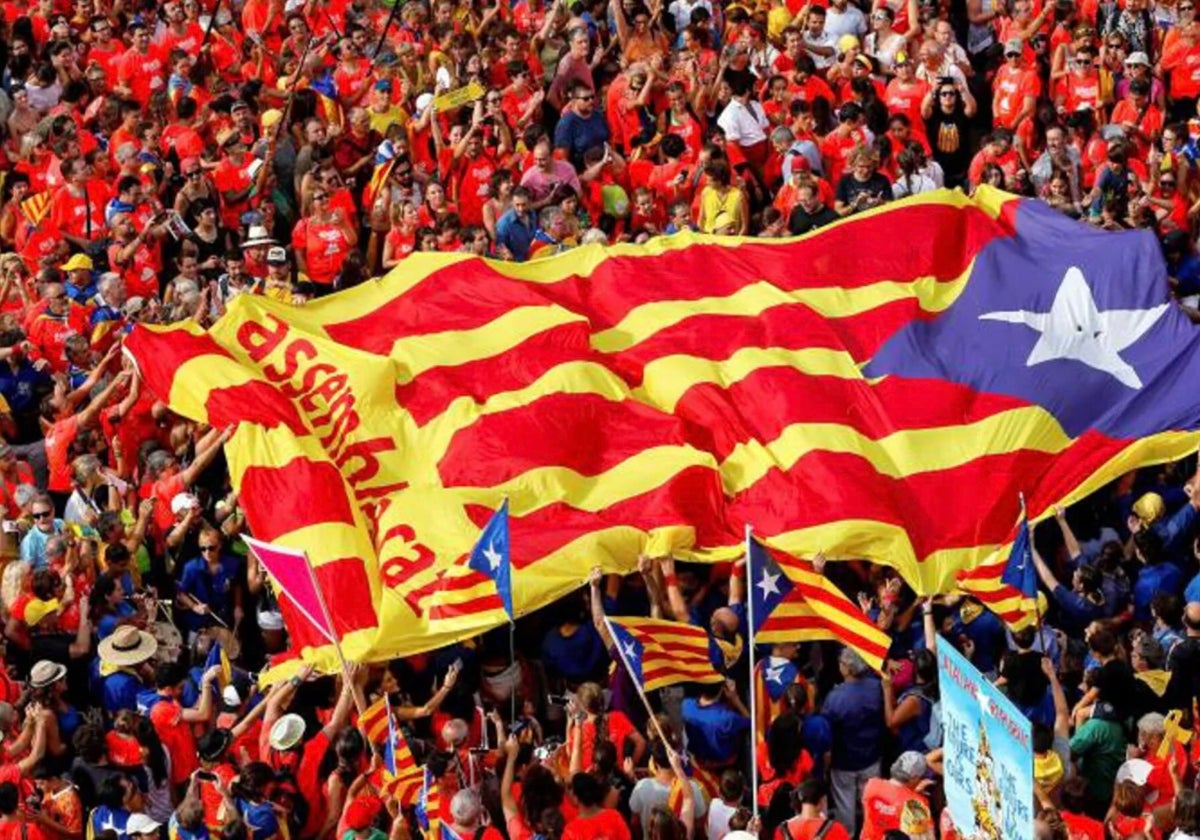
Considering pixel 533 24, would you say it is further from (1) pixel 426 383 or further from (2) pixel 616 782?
(2) pixel 616 782

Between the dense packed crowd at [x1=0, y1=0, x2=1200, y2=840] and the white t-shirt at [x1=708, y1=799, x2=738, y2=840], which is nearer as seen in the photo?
the white t-shirt at [x1=708, y1=799, x2=738, y2=840]

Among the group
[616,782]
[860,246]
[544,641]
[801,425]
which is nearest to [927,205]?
[860,246]

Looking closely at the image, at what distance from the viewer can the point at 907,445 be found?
20125 millimetres

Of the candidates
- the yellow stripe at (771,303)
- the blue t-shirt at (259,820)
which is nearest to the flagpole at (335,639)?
the blue t-shirt at (259,820)

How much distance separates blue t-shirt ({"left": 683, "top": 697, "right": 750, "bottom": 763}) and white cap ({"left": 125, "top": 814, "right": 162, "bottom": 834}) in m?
3.05

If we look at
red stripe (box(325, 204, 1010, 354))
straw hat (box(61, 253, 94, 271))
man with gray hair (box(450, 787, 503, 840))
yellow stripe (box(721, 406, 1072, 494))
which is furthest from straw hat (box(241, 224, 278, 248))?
man with gray hair (box(450, 787, 503, 840))

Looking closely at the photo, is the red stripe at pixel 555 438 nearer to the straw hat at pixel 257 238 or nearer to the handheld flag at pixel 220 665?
the handheld flag at pixel 220 665

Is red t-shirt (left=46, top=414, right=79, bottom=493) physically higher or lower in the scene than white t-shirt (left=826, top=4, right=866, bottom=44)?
lower

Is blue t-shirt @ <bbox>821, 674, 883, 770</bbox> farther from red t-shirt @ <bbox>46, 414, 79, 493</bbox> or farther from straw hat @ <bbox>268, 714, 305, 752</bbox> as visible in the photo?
red t-shirt @ <bbox>46, 414, 79, 493</bbox>

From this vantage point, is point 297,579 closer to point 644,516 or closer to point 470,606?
point 470,606

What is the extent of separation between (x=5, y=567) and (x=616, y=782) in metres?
4.44

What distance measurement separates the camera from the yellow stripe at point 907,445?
19906mm

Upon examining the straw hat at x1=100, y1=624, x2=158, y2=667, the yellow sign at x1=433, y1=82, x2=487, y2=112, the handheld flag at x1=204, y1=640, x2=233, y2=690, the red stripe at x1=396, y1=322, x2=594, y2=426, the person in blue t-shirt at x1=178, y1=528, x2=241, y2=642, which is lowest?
the person in blue t-shirt at x1=178, y1=528, x2=241, y2=642

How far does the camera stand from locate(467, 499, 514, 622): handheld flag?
1781 cm
